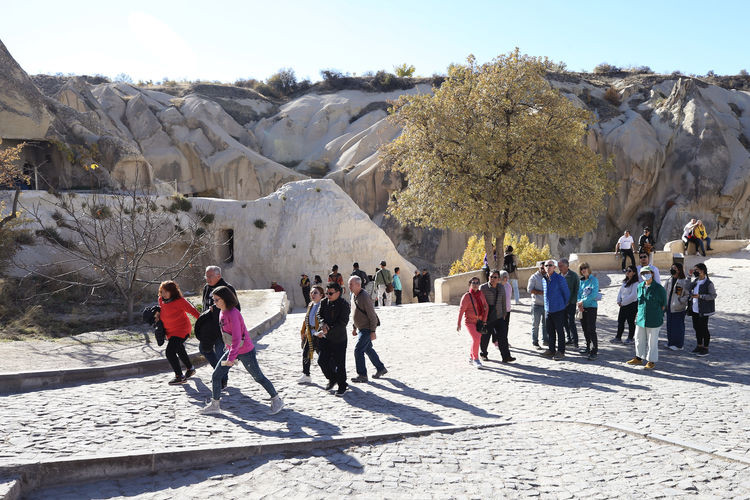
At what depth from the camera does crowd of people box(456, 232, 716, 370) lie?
916 centimetres

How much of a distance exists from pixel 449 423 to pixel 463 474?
1357mm

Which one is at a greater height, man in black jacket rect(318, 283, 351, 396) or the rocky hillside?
the rocky hillside

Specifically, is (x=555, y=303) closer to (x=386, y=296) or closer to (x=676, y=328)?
(x=676, y=328)

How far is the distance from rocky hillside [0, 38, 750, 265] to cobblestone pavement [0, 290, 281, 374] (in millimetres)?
28663

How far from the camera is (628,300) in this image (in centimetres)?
1088

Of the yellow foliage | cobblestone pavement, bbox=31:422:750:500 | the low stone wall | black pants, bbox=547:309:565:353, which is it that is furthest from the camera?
the yellow foliage

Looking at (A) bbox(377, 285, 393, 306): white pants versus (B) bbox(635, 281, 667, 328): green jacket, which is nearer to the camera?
(B) bbox(635, 281, 667, 328): green jacket

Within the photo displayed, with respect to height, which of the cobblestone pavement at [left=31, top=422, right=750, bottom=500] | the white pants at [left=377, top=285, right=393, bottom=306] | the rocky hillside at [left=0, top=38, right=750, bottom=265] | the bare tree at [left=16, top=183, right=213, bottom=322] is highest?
the rocky hillside at [left=0, top=38, right=750, bottom=265]

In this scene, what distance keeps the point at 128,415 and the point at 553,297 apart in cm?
678

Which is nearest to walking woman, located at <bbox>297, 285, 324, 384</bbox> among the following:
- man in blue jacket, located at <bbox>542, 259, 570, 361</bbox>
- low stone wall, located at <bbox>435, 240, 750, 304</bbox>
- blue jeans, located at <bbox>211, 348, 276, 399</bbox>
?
blue jeans, located at <bbox>211, 348, 276, 399</bbox>

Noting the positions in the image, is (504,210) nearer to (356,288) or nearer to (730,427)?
(356,288)

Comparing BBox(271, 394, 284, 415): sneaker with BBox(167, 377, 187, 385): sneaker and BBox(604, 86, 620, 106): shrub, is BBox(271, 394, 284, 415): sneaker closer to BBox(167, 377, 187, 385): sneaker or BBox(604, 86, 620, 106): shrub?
BBox(167, 377, 187, 385): sneaker

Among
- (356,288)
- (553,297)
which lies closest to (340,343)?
(356,288)

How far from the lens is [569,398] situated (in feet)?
24.9
